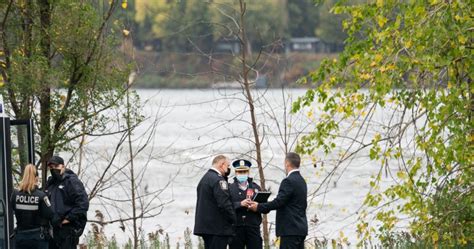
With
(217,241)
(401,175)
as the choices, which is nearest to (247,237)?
(217,241)

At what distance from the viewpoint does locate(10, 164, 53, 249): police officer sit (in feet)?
34.4

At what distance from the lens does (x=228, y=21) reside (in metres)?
20.7

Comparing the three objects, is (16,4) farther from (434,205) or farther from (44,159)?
(434,205)

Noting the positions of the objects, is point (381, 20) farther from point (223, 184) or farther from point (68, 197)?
point (68, 197)

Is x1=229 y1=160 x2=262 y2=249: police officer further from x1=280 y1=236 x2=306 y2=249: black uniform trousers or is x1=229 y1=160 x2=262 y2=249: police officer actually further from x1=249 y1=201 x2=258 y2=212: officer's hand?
x1=280 y1=236 x2=306 y2=249: black uniform trousers

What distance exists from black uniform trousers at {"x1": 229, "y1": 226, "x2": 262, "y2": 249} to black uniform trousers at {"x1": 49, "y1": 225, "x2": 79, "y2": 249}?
181cm

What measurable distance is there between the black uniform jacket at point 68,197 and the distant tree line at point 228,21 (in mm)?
5274

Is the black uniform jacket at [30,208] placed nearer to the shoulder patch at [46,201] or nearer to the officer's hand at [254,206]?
the shoulder patch at [46,201]

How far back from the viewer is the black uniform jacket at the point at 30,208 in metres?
10.5

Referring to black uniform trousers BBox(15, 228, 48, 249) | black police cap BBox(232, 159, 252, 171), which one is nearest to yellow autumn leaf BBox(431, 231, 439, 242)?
black police cap BBox(232, 159, 252, 171)

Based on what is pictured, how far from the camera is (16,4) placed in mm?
13734

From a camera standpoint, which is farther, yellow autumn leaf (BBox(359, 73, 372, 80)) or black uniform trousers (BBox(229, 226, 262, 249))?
black uniform trousers (BBox(229, 226, 262, 249))

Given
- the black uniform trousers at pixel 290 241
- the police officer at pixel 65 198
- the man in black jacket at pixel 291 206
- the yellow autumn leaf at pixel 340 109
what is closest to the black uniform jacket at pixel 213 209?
the man in black jacket at pixel 291 206

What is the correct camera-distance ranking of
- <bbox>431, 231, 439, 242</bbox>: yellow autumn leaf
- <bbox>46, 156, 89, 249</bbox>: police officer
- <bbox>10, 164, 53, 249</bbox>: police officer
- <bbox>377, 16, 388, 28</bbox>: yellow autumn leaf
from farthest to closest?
<bbox>46, 156, 89, 249</bbox>: police officer, <bbox>10, 164, 53, 249</bbox>: police officer, <bbox>431, 231, 439, 242</bbox>: yellow autumn leaf, <bbox>377, 16, 388, 28</bbox>: yellow autumn leaf
